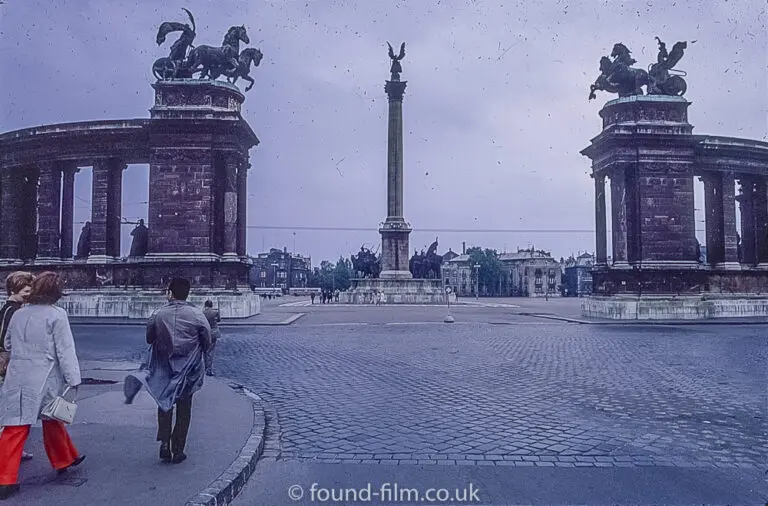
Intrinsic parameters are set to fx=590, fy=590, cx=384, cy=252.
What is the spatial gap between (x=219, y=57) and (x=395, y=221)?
23.1 meters

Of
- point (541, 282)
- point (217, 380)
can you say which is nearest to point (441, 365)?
point (217, 380)

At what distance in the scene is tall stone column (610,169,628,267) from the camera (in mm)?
28984

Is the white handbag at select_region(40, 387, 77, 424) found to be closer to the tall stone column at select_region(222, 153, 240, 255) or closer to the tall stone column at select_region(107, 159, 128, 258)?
the tall stone column at select_region(222, 153, 240, 255)

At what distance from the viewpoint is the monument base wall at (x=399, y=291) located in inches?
1884

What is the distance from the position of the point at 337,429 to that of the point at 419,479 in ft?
6.26

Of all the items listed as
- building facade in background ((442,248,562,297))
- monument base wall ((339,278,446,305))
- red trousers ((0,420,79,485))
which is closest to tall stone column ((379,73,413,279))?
monument base wall ((339,278,446,305))

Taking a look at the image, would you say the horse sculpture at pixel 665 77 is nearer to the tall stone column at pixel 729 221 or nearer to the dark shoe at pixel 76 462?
the tall stone column at pixel 729 221

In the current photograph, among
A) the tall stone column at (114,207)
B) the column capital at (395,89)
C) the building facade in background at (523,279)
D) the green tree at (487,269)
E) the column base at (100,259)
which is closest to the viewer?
the column base at (100,259)

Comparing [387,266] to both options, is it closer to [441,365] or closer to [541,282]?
[441,365]

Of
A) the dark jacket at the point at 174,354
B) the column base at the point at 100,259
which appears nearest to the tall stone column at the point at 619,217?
the column base at the point at 100,259

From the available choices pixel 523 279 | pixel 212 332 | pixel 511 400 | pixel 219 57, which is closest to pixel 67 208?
pixel 219 57

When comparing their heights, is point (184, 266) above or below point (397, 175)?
below

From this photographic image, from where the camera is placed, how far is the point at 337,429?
6797 millimetres

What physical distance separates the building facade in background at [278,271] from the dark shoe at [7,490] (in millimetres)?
147889
